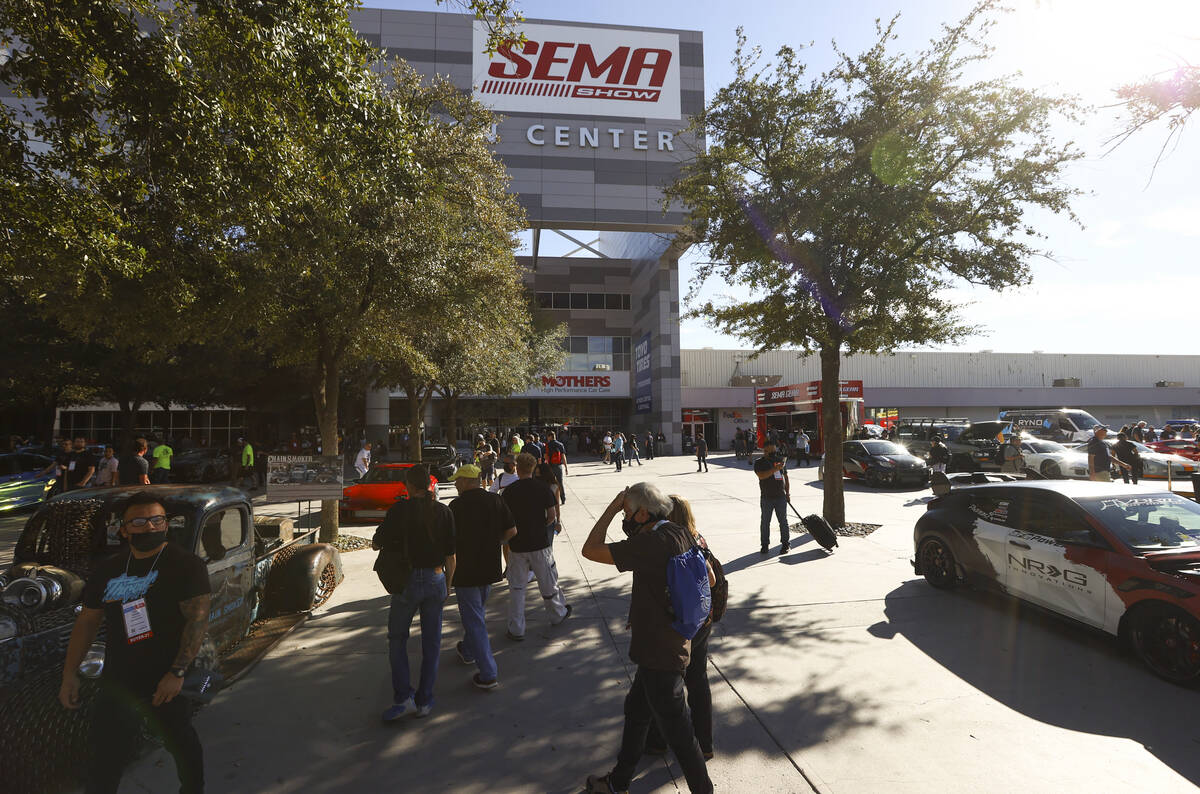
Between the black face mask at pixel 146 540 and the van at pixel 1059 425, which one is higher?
the black face mask at pixel 146 540

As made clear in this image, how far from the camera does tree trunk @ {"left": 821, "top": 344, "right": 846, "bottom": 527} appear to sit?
1074 cm

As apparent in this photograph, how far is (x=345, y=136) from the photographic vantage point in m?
6.15

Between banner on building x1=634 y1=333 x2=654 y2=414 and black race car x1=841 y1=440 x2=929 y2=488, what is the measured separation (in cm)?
1840

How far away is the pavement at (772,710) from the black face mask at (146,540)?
1.51 m

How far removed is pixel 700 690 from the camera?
134 inches

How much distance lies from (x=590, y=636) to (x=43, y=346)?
23.8m

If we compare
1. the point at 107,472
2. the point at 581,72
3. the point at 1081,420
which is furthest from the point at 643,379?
the point at 107,472

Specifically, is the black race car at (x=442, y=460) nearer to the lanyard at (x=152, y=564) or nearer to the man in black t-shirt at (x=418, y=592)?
the man in black t-shirt at (x=418, y=592)

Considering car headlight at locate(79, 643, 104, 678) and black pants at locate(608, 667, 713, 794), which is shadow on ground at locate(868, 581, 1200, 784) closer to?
black pants at locate(608, 667, 713, 794)

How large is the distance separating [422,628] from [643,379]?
34209mm

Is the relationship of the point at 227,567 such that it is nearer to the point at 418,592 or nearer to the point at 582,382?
the point at 418,592

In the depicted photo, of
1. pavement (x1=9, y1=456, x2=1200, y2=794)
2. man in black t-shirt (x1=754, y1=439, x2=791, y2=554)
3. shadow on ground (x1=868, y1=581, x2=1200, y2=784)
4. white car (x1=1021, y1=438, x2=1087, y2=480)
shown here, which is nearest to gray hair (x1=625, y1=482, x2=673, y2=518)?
pavement (x1=9, y1=456, x2=1200, y2=794)

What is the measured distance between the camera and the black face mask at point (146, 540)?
272 cm

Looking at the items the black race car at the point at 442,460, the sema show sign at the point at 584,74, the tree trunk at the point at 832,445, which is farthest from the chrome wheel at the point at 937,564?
the sema show sign at the point at 584,74
